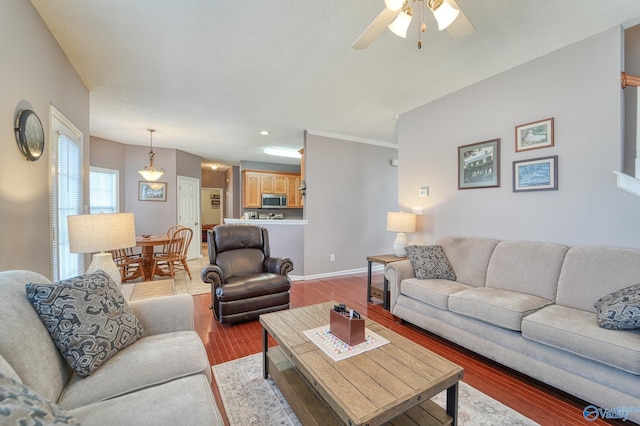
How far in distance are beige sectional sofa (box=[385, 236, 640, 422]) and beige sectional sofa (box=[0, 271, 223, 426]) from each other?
1.98m

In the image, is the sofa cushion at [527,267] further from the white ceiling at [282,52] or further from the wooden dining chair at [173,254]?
the wooden dining chair at [173,254]

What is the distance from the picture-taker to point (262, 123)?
4277mm

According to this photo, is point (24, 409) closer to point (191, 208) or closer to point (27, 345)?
point (27, 345)

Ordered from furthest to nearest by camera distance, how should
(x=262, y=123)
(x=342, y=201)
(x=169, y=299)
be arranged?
1. (x=342, y=201)
2. (x=262, y=123)
3. (x=169, y=299)

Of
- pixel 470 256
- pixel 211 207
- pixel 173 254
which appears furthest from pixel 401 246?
pixel 211 207

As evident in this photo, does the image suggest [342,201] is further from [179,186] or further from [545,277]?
[179,186]

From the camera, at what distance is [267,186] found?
6.94 metres

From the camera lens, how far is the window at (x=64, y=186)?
2182mm

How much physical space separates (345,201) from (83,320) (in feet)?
13.5

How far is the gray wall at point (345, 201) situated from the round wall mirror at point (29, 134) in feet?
10.7

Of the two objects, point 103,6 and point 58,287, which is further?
point 103,6

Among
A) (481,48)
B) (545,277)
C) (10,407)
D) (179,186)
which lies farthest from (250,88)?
(179,186)

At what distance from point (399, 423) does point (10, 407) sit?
139 centimetres

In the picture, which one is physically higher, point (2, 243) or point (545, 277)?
point (2, 243)
